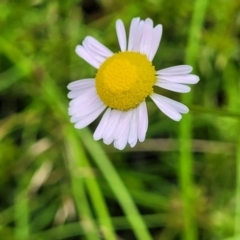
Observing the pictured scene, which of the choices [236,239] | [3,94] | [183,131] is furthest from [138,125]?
[3,94]

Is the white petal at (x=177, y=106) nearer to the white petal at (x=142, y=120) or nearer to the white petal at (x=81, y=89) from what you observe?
the white petal at (x=142, y=120)

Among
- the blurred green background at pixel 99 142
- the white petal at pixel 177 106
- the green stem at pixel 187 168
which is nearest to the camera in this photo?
the white petal at pixel 177 106

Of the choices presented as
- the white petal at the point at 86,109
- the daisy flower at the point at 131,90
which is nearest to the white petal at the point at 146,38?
the daisy flower at the point at 131,90

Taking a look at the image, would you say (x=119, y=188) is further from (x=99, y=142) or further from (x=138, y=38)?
(x=138, y=38)

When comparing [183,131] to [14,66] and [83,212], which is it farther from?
[14,66]

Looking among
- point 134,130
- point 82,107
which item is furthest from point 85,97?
point 134,130
